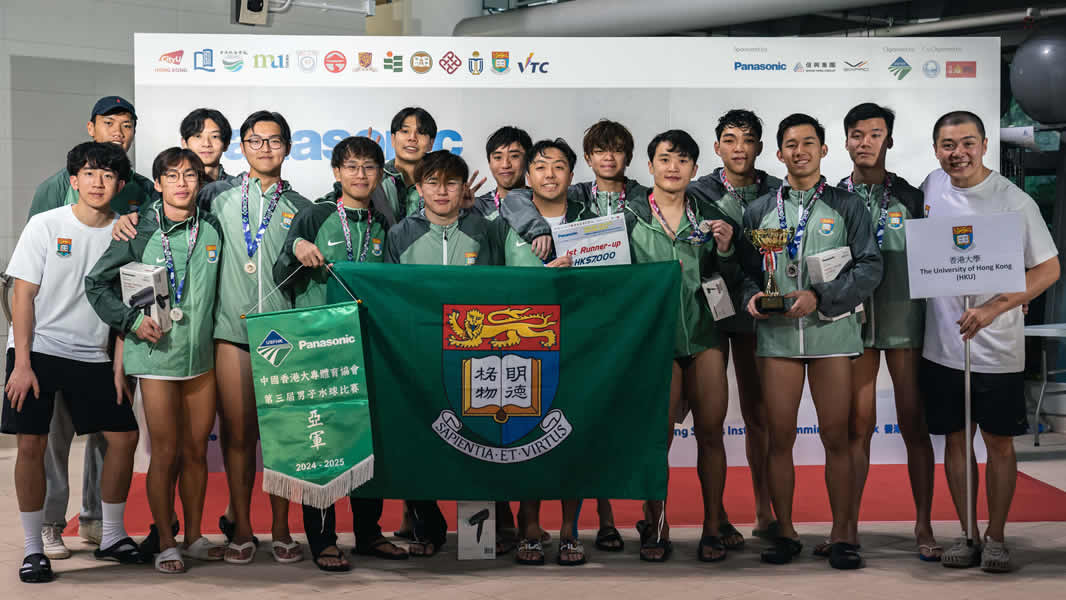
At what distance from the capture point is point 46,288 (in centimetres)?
399

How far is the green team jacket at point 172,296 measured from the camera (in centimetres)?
387

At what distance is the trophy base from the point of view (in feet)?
13.0

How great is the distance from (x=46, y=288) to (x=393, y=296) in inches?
52.6

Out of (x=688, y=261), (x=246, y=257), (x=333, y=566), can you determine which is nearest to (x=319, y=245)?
(x=246, y=257)

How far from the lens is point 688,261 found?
412cm

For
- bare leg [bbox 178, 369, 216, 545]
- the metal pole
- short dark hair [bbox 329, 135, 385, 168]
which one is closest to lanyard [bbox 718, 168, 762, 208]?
the metal pole

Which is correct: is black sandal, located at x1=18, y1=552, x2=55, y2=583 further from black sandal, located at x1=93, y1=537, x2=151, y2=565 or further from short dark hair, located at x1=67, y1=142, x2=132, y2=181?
short dark hair, located at x1=67, y1=142, x2=132, y2=181

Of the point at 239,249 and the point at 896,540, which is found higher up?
the point at 239,249

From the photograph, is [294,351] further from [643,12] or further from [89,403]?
[643,12]

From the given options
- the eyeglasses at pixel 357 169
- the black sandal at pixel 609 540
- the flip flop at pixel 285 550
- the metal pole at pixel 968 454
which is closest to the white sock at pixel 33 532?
the flip flop at pixel 285 550

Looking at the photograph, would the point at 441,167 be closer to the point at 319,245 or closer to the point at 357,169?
the point at 357,169

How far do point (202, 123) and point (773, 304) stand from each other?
292 centimetres

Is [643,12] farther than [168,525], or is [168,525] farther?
[643,12]

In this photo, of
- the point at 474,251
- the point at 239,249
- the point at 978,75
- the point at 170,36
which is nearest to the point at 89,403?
the point at 239,249
